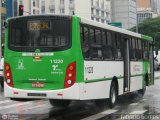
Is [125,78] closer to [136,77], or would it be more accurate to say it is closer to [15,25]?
[136,77]

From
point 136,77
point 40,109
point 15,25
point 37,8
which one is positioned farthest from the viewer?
point 37,8

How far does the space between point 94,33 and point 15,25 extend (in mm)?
2429

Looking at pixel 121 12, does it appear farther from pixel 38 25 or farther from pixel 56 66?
pixel 56 66

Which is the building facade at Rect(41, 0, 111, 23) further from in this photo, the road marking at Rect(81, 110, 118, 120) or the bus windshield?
the bus windshield

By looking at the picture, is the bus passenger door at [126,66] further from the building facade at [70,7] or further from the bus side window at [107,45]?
the building facade at [70,7]

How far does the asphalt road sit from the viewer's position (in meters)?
13.9

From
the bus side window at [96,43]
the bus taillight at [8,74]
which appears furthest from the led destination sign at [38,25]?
the bus side window at [96,43]

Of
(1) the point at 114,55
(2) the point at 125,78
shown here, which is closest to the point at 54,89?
(1) the point at 114,55

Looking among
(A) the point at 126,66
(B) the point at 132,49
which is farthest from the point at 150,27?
(A) the point at 126,66

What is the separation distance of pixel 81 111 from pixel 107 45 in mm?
2402

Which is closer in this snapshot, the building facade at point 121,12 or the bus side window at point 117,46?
the bus side window at point 117,46

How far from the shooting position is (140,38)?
21.4 m

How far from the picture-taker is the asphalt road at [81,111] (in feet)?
45.7

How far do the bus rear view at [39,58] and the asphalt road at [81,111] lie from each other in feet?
2.40
